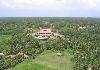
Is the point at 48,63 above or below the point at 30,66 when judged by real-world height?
below

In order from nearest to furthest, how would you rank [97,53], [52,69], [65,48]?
[52,69] → [97,53] → [65,48]

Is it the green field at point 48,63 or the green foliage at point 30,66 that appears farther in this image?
the green field at point 48,63

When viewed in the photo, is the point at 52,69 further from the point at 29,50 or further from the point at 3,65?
the point at 29,50

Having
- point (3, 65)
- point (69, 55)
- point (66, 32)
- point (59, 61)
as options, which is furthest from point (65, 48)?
point (66, 32)

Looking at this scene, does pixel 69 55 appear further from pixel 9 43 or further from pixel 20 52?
pixel 9 43

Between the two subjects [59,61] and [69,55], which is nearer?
[59,61]

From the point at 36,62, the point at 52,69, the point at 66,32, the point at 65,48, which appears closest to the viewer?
the point at 52,69

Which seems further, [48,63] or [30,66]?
[48,63]

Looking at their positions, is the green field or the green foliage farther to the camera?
the green field
